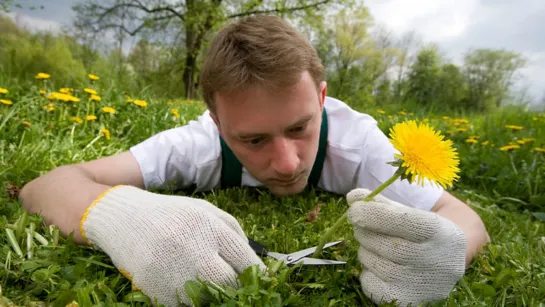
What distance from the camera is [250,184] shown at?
7.66 ft

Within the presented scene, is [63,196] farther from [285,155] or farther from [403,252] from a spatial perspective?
[403,252]

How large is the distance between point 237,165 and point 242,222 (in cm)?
61

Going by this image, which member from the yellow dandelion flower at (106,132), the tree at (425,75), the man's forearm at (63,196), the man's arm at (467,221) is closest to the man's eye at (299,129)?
the man's arm at (467,221)

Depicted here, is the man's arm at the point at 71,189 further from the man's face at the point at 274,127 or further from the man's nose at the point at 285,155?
the man's nose at the point at 285,155

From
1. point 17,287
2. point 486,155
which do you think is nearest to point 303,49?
point 17,287

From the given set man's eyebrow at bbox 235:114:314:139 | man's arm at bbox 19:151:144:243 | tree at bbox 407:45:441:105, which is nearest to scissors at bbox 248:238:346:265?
man's eyebrow at bbox 235:114:314:139

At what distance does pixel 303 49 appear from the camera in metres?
1.84

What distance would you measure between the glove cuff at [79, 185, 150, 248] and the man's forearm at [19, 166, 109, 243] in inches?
2.5

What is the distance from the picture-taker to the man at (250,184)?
1.10 m

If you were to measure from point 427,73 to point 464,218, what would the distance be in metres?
14.9

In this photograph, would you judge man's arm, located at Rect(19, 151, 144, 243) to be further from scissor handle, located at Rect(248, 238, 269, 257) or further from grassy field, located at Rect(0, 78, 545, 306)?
scissor handle, located at Rect(248, 238, 269, 257)

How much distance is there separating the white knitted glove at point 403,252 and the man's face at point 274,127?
533mm

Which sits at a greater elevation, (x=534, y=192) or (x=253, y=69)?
(x=253, y=69)

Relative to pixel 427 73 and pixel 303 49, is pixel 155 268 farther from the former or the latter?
pixel 427 73
